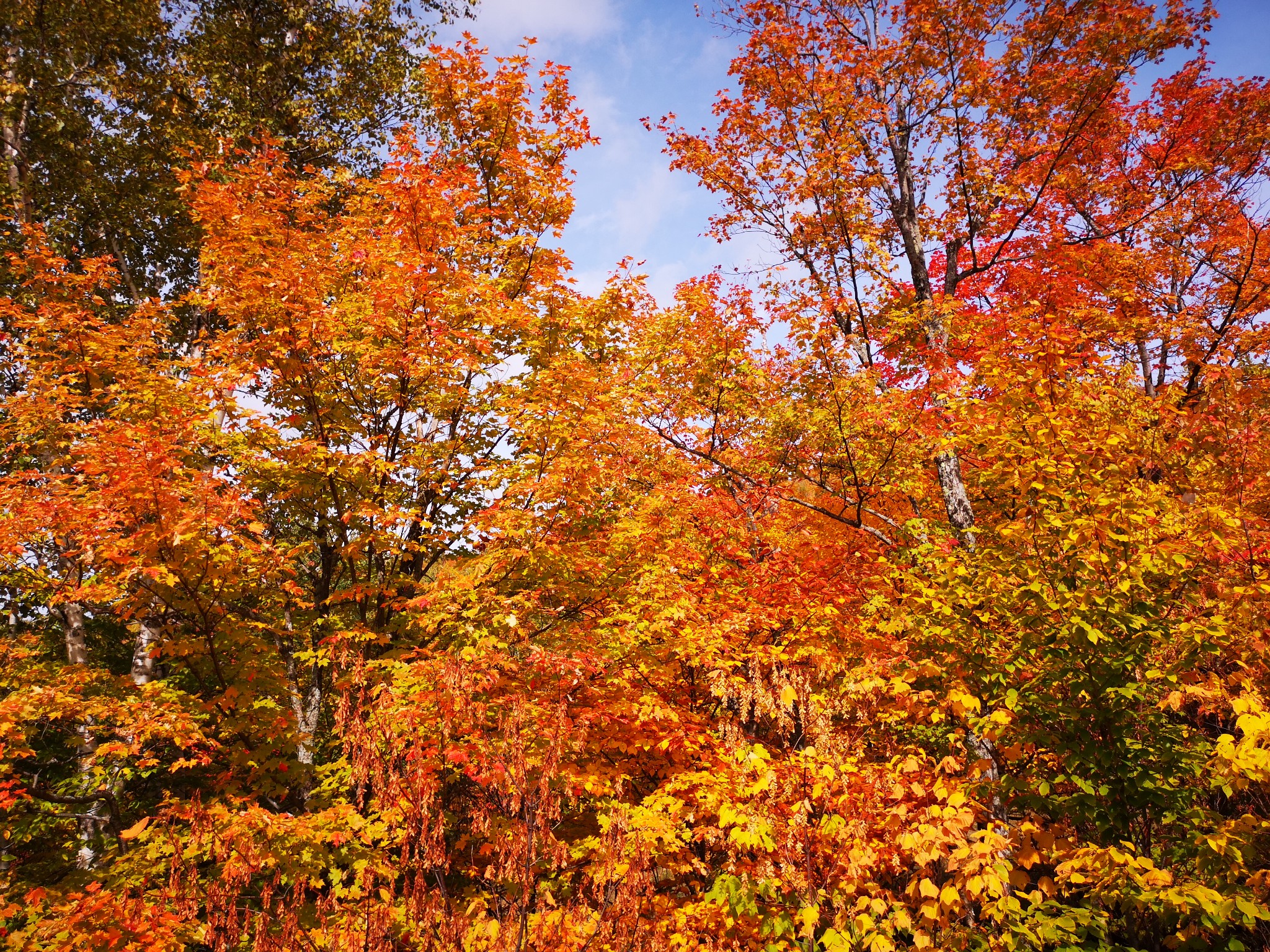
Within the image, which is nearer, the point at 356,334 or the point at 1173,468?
the point at 1173,468

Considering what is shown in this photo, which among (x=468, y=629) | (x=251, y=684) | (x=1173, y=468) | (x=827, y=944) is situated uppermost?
(x=1173, y=468)

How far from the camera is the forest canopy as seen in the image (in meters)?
4.79

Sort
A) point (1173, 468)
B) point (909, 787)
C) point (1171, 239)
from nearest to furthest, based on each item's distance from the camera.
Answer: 1. point (909, 787)
2. point (1173, 468)
3. point (1171, 239)

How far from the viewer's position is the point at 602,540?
28.5 ft

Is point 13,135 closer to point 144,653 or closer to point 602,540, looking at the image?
point 144,653

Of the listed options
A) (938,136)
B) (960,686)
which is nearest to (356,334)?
(960,686)

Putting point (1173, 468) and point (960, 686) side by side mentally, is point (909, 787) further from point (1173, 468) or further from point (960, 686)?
point (1173, 468)

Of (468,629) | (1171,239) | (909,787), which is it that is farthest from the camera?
(1171,239)

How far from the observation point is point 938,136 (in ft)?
35.0

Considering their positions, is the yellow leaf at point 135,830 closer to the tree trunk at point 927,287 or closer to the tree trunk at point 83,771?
the tree trunk at point 83,771

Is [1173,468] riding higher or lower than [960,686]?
higher

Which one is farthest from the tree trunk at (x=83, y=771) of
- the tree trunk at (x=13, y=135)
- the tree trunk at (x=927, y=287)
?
the tree trunk at (x=927, y=287)

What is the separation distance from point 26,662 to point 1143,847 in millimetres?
12796

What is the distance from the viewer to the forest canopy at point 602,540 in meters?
4.79
